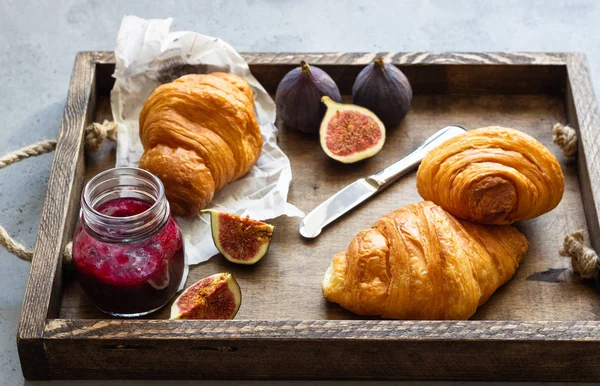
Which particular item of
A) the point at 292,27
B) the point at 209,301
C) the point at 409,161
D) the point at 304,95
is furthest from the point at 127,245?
the point at 292,27

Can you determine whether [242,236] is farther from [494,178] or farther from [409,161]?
[494,178]

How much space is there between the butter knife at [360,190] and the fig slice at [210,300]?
1.22 feet

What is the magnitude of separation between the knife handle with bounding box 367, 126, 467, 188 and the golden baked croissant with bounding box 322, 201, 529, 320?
381 millimetres

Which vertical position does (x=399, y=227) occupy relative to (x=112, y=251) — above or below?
below

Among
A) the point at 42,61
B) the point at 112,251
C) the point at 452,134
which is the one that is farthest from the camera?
the point at 42,61

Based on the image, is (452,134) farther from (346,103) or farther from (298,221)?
(298,221)

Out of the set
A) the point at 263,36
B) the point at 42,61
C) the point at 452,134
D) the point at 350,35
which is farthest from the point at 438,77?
the point at 42,61

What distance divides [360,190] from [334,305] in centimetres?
54

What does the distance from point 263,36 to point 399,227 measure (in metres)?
1.70

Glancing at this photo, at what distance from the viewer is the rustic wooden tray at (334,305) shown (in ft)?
9.21

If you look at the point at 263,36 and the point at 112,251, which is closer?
the point at 112,251

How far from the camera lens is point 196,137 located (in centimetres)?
329

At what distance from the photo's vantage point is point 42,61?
166 inches

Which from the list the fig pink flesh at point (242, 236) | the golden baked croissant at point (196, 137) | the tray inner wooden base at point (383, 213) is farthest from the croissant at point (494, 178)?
the golden baked croissant at point (196, 137)
